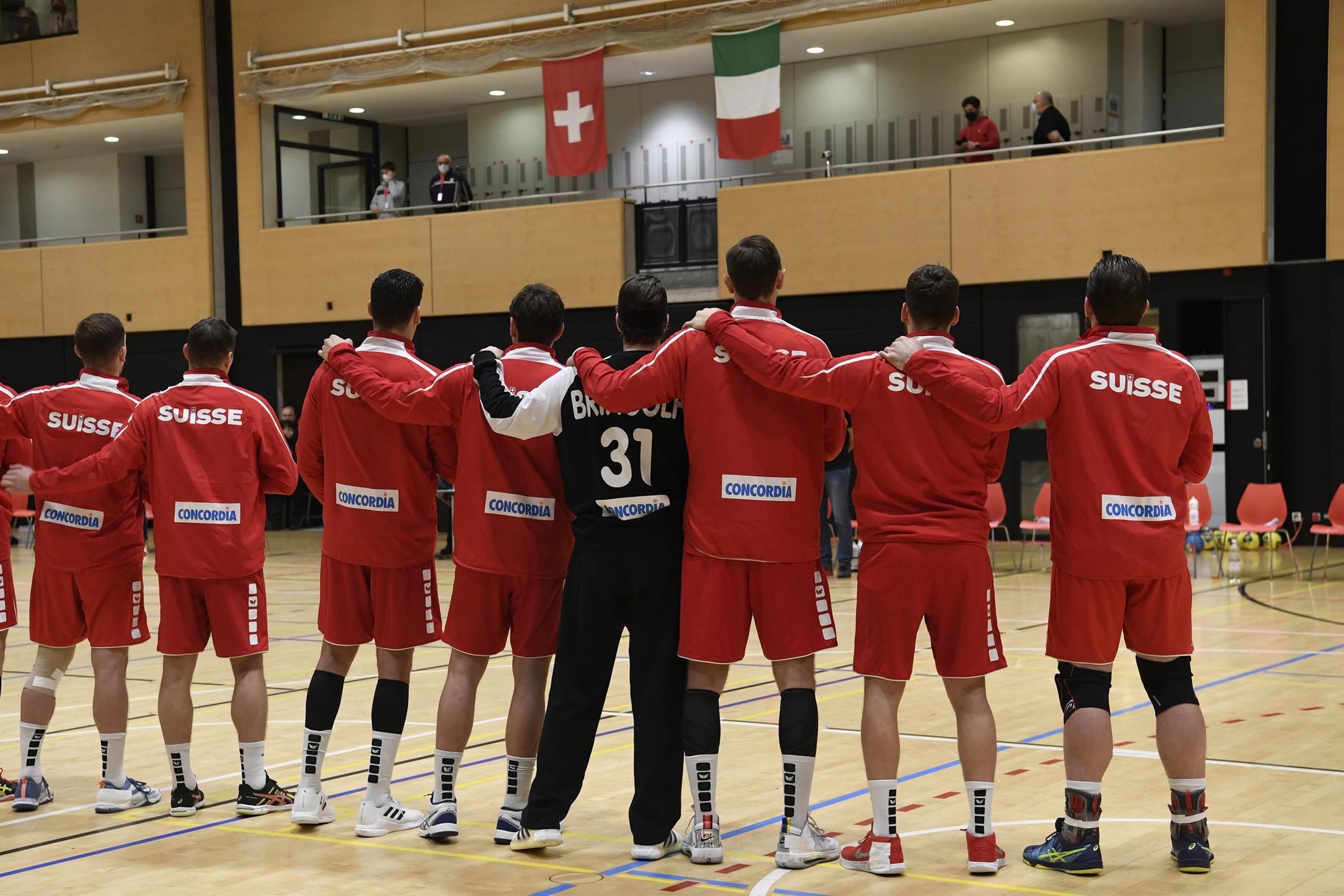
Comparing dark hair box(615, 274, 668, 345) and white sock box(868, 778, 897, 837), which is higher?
dark hair box(615, 274, 668, 345)

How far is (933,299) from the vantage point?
16.0 ft

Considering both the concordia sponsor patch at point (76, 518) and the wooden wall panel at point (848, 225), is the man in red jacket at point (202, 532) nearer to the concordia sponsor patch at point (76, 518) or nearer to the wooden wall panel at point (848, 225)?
the concordia sponsor patch at point (76, 518)

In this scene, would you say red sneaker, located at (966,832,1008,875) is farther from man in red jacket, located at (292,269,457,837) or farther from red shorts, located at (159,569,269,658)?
red shorts, located at (159,569,269,658)

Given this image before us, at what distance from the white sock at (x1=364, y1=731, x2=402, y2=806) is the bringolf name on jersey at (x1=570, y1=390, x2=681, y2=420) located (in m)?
1.47

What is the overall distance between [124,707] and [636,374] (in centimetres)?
280

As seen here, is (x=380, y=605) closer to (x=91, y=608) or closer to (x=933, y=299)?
(x=91, y=608)

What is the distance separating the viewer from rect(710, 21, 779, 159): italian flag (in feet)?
61.2

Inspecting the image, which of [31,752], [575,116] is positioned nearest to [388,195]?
[575,116]

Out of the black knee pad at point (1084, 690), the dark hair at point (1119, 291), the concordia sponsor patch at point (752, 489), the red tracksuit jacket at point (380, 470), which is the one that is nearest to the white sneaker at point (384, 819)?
the red tracksuit jacket at point (380, 470)

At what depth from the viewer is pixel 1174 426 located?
4902mm

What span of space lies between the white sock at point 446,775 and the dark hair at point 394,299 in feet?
5.52

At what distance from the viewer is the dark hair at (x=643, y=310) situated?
5145mm

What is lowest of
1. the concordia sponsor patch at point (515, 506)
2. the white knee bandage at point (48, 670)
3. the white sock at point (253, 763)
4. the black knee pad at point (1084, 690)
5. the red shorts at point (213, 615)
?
the white sock at point (253, 763)

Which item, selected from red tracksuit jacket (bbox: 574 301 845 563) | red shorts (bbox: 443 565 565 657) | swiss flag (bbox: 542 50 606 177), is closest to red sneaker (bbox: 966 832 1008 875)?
red tracksuit jacket (bbox: 574 301 845 563)
